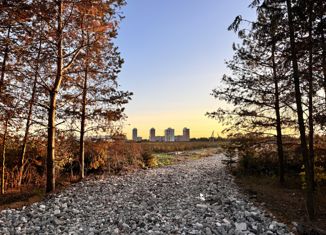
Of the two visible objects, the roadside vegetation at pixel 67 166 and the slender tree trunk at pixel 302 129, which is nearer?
the slender tree trunk at pixel 302 129

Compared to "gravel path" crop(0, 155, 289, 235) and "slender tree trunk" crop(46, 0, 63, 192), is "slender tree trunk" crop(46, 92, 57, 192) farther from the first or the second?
"gravel path" crop(0, 155, 289, 235)

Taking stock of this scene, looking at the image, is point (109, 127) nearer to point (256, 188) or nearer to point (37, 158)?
point (37, 158)

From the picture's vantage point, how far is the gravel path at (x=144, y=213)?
596 centimetres

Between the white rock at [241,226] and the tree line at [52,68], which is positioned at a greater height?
the tree line at [52,68]

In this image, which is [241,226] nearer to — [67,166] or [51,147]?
[51,147]

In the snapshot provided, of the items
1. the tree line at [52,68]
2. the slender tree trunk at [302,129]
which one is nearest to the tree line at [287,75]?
the slender tree trunk at [302,129]

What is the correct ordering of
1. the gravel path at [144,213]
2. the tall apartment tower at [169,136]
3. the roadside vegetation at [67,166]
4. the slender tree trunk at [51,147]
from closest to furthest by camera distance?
the gravel path at [144,213] < the slender tree trunk at [51,147] < the roadside vegetation at [67,166] < the tall apartment tower at [169,136]

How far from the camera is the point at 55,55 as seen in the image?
9938 mm

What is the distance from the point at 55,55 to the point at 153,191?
233 inches

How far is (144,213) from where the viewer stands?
707 cm

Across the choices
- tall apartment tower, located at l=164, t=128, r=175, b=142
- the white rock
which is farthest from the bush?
tall apartment tower, located at l=164, t=128, r=175, b=142

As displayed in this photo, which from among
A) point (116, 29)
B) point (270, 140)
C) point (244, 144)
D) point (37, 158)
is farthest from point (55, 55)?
point (270, 140)

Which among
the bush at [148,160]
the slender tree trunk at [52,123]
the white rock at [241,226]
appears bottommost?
the white rock at [241,226]

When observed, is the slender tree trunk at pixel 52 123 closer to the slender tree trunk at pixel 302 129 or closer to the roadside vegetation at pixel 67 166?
the roadside vegetation at pixel 67 166
